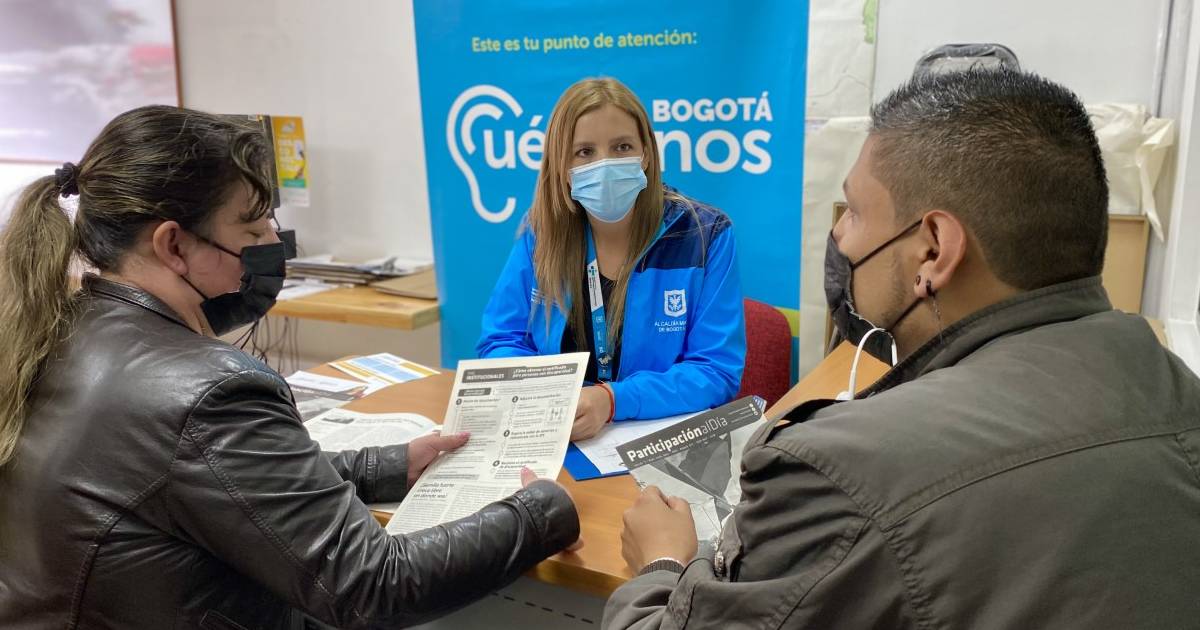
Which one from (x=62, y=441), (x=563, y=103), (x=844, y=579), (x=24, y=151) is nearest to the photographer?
(x=844, y=579)

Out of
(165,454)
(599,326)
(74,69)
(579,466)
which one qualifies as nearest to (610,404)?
(579,466)

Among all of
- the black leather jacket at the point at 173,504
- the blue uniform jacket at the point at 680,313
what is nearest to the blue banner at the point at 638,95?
the blue uniform jacket at the point at 680,313

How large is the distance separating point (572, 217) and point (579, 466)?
2.33 feet

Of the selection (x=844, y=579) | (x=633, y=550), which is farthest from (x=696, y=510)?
(x=844, y=579)

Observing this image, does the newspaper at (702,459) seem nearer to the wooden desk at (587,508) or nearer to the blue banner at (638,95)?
the wooden desk at (587,508)

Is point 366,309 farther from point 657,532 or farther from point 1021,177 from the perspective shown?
point 1021,177

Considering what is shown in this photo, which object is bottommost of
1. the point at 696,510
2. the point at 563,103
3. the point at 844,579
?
the point at 696,510

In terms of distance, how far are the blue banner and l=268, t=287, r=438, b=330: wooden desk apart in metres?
0.20

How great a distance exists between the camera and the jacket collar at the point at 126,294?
1137 millimetres

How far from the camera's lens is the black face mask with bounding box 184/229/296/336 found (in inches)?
50.3

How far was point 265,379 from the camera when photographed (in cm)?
109

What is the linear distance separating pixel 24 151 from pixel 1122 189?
197 inches

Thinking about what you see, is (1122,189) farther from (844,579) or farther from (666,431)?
(844,579)

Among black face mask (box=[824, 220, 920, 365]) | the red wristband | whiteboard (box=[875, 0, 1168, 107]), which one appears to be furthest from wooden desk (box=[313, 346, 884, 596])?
whiteboard (box=[875, 0, 1168, 107])
